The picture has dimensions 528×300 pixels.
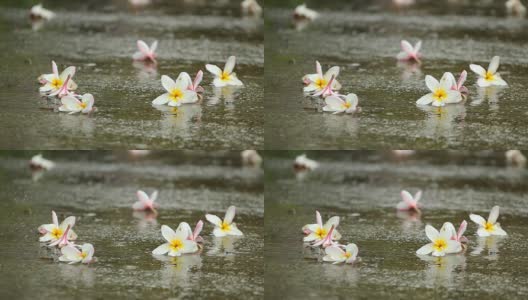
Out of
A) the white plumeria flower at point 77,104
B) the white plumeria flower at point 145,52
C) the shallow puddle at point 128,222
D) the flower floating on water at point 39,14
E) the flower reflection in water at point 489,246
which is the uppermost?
the flower floating on water at point 39,14

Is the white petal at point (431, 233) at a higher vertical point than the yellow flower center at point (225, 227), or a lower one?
higher

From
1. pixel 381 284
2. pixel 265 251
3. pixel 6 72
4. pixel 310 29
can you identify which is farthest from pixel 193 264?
pixel 310 29

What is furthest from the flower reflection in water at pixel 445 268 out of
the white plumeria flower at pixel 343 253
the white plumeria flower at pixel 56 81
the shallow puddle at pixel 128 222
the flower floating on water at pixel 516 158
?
the flower floating on water at pixel 516 158

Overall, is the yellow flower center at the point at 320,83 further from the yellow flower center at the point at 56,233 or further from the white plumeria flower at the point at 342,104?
the yellow flower center at the point at 56,233

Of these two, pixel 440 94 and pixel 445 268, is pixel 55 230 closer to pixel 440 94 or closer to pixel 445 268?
pixel 445 268

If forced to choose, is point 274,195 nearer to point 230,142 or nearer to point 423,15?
point 230,142

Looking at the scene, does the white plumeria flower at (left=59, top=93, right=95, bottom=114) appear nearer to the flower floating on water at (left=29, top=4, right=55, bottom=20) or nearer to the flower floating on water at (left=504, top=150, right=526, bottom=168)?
the flower floating on water at (left=29, top=4, right=55, bottom=20)

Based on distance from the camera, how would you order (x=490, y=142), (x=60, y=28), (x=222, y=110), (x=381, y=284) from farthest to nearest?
(x=60, y=28), (x=222, y=110), (x=490, y=142), (x=381, y=284)
